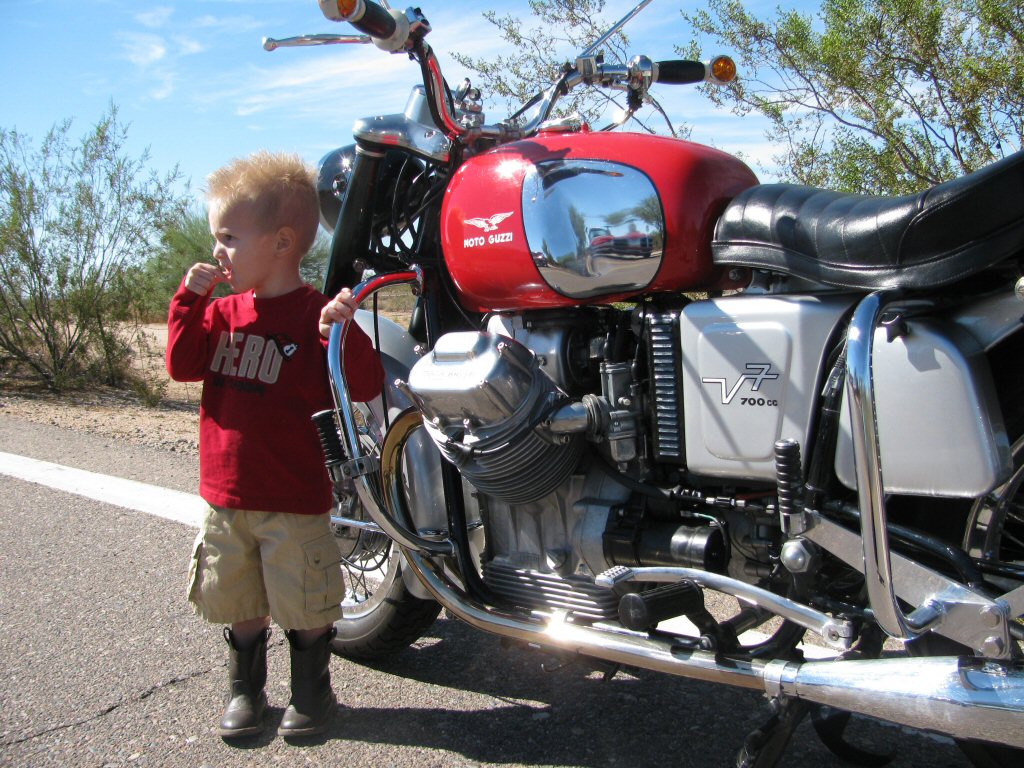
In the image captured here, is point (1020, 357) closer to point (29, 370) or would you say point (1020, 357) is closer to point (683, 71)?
point (683, 71)

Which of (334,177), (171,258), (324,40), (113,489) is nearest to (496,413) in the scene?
(324,40)

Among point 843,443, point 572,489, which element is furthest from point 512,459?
point 843,443

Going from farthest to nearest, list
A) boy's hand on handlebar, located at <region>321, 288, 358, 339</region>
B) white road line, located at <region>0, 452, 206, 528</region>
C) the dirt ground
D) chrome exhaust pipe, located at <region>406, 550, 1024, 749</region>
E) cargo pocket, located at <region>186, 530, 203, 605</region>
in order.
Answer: the dirt ground → white road line, located at <region>0, 452, 206, 528</region> → cargo pocket, located at <region>186, 530, 203, 605</region> → boy's hand on handlebar, located at <region>321, 288, 358, 339</region> → chrome exhaust pipe, located at <region>406, 550, 1024, 749</region>

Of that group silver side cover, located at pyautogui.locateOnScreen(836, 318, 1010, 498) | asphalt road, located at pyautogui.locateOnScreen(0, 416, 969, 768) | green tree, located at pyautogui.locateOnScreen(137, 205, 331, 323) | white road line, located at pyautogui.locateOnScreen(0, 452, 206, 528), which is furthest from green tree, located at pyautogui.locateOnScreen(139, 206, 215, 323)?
silver side cover, located at pyautogui.locateOnScreen(836, 318, 1010, 498)

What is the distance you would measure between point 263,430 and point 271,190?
0.66 m

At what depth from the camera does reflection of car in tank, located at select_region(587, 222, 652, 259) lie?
7.63ft

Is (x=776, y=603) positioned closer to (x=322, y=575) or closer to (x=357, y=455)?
(x=357, y=455)

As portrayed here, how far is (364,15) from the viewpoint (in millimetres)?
2406

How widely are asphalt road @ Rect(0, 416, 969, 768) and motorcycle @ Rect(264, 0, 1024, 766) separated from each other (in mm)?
268

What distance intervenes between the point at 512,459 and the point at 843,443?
31.2 inches

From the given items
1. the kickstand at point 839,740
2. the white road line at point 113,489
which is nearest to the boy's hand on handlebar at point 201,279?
the kickstand at point 839,740

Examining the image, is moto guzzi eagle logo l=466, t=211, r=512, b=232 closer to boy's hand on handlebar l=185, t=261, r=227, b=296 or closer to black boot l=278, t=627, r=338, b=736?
boy's hand on handlebar l=185, t=261, r=227, b=296

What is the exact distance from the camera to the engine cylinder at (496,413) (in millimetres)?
2363

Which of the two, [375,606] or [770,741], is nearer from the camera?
[770,741]
